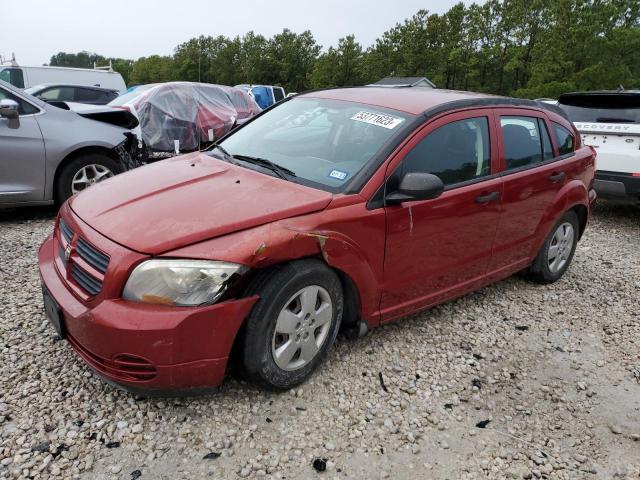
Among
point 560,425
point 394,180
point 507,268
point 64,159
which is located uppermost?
point 394,180

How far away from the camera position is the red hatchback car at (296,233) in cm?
230

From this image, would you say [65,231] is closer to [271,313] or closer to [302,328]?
[271,313]

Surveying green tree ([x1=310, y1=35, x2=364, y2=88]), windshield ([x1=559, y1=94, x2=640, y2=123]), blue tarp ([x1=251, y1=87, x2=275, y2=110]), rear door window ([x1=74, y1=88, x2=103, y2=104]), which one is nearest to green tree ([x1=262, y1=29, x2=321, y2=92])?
green tree ([x1=310, y1=35, x2=364, y2=88])

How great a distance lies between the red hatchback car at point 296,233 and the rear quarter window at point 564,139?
A: 0.18 m

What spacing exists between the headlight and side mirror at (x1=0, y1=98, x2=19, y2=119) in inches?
148

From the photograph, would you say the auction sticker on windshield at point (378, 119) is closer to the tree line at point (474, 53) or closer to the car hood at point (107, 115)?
the car hood at point (107, 115)

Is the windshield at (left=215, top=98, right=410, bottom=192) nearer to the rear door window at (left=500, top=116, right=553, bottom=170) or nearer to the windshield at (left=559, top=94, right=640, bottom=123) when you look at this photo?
the rear door window at (left=500, top=116, right=553, bottom=170)

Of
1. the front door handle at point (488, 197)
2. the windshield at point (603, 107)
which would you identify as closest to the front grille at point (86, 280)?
the front door handle at point (488, 197)

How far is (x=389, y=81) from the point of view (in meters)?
27.6

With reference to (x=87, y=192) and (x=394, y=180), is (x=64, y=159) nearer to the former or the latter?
(x=87, y=192)

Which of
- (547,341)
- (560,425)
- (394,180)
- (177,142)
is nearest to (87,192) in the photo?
(394,180)

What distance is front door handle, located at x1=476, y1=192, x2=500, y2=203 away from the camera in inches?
136

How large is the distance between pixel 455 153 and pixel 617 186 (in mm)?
A: 4147

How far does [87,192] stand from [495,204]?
2.66 metres
